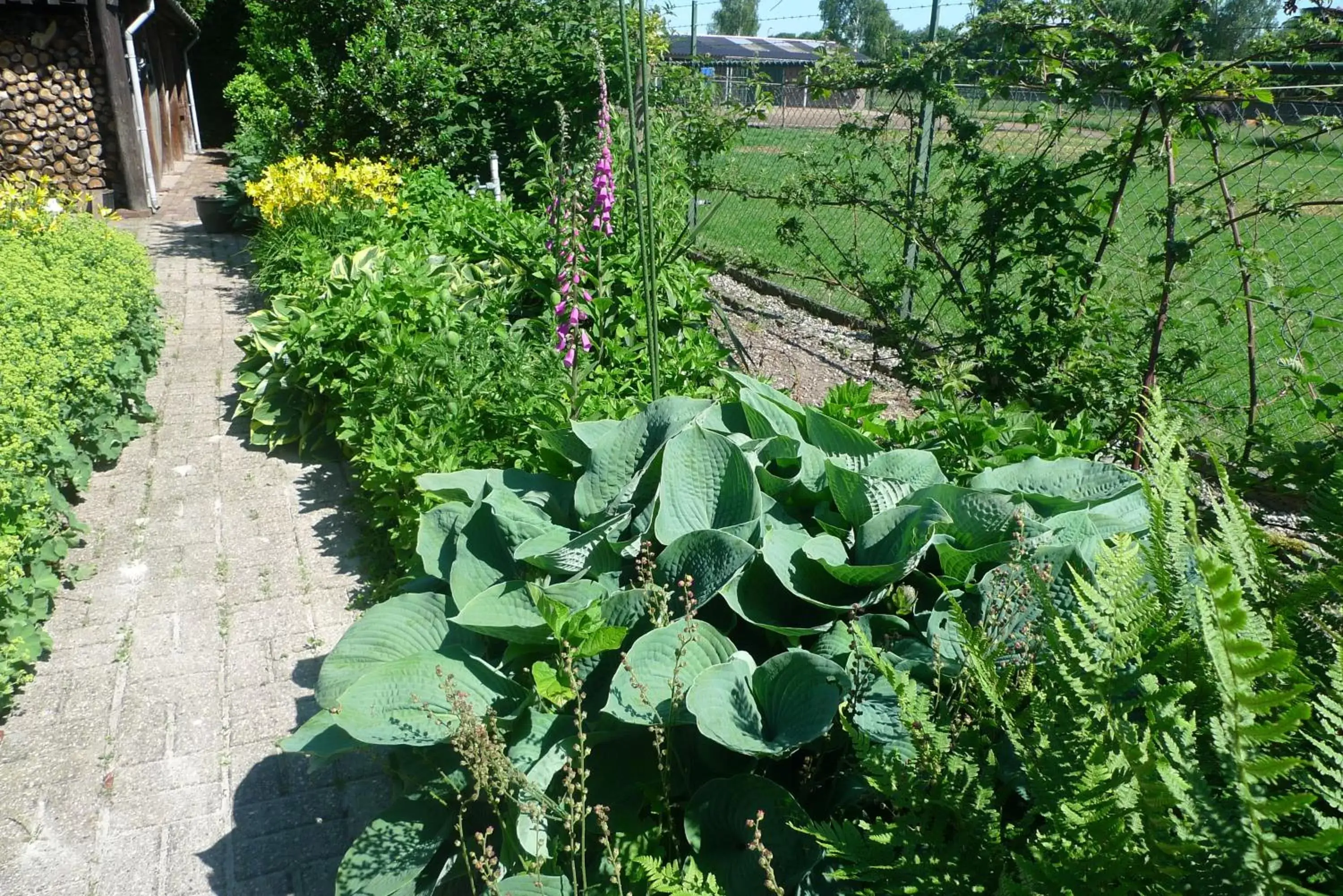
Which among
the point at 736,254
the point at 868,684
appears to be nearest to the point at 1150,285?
the point at 868,684

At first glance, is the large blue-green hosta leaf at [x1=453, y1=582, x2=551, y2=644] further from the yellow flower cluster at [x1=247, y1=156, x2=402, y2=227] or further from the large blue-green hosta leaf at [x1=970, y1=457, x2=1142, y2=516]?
the yellow flower cluster at [x1=247, y1=156, x2=402, y2=227]

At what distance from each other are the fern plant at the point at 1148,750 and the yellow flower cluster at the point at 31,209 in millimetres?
6667

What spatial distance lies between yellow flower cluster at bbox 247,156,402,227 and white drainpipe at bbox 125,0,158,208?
5174 mm

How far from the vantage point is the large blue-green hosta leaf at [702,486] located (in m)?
2.19

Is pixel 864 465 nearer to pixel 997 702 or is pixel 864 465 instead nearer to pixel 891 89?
pixel 997 702

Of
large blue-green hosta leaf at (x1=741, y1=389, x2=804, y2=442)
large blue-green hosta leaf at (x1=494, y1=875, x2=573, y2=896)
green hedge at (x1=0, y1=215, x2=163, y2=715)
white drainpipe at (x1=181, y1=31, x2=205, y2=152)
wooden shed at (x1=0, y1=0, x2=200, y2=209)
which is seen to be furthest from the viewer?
white drainpipe at (x1=181, y1=31, x2=205, y2=152)

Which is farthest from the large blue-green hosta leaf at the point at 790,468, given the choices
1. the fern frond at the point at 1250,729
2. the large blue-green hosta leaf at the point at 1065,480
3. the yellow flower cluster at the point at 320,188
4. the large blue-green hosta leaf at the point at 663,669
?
the yellow flower cluster at the point at 320,188

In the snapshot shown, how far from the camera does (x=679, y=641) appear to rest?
190 centimetres

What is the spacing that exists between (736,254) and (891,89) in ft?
15.3

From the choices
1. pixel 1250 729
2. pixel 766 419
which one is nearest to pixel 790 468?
pixel 766 419

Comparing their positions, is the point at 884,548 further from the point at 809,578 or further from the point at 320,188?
the point at 320,188

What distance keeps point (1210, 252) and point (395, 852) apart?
591 centimetres

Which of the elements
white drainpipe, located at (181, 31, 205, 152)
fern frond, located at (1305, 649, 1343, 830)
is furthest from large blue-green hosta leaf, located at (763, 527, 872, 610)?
white drainpipe, located at (181, 31, 205, 152)

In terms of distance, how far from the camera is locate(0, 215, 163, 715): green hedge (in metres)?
3.30
